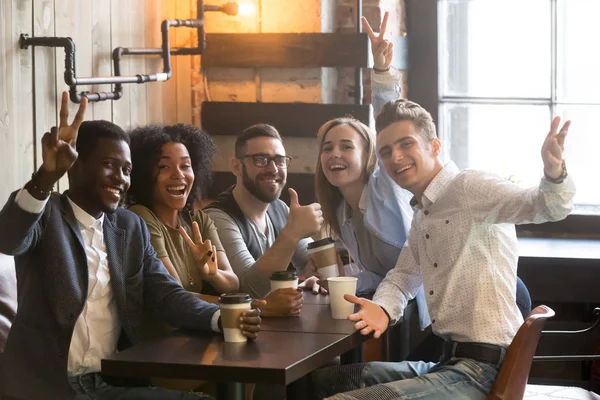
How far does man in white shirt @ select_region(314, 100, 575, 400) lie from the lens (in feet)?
7.72

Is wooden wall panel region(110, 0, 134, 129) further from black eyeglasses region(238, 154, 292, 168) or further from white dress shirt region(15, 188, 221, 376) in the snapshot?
white dress shirt region(15, 188, 221, 376)

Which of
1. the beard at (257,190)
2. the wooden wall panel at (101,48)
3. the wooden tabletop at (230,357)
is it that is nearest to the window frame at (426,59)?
the beard at (257,190)

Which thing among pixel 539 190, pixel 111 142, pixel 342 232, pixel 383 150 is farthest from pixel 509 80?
pixel 111 142

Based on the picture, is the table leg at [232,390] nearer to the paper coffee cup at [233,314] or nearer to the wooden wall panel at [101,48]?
the paper coffee cup at [233,314]

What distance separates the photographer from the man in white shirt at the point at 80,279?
2162mm

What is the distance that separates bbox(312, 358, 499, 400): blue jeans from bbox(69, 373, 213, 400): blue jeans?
41 cm

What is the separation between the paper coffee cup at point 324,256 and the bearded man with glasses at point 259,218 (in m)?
0.05

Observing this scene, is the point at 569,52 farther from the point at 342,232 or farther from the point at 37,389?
the point at 37,389

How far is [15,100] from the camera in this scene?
298 centimetres

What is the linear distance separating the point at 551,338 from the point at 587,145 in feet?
3.10

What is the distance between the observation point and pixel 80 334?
233 centimetres

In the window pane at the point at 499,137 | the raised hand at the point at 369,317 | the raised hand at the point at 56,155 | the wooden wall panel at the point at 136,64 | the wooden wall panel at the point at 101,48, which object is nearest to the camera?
the raised hand at the point at 56,155

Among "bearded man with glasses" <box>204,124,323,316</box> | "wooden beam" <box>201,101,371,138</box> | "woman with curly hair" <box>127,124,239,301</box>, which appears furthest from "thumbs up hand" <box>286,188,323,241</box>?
"wooden beam" <box>201,101,371,138</box>

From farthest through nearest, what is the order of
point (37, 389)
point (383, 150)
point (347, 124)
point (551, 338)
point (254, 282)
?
1. point (551, 338)
2. point (347, 124)
3. point (254, 282)
4. point (383, 150)
5. point (37, 389)
